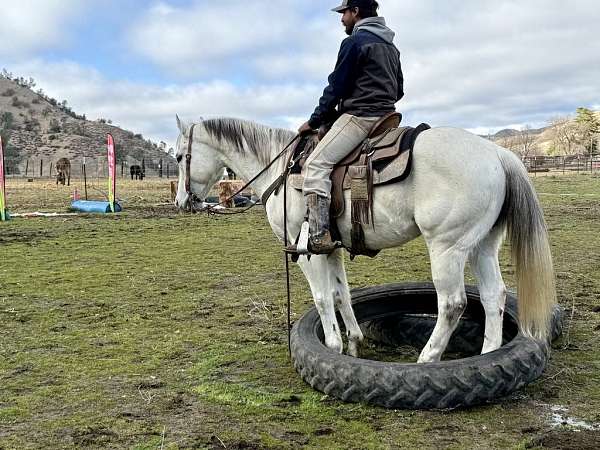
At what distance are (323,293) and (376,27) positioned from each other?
6.74ft

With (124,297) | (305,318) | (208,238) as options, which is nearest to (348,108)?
(305,318)

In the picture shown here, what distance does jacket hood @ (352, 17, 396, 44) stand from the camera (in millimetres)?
3984

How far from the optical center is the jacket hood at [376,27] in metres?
3.98

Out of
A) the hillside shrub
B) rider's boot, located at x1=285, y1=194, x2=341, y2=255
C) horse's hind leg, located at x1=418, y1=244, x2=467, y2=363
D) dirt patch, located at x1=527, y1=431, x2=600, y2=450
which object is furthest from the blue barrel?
the hillside shrub

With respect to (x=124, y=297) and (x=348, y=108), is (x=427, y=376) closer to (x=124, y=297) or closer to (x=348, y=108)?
(x=348, y=108)

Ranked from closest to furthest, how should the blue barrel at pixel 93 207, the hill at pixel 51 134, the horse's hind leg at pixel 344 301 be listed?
the horse's hind leg at pixel 344 301 < the blue barrel at pixel 93 207 < the hill at pixel 51 134

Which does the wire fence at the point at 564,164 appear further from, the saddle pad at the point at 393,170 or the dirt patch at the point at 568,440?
the dirt patch at the point at 568,440

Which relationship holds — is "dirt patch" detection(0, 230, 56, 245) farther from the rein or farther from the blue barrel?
the rein

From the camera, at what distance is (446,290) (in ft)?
11.9

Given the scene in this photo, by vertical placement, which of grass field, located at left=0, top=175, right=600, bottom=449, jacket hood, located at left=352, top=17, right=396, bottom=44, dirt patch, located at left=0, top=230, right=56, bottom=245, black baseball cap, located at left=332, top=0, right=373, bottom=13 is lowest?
grass field, located at left=0, top=175, right=600, bottom=449

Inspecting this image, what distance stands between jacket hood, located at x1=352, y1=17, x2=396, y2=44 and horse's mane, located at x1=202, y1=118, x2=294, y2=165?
1098 mm

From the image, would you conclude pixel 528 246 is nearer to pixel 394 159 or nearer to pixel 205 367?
pixel 394 159

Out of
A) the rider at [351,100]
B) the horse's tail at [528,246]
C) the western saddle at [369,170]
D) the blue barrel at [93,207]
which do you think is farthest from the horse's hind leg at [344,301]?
the blue barrel at [93,207]

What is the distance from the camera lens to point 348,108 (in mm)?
4082
